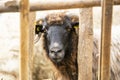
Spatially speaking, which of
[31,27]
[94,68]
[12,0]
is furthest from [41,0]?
[94,68]

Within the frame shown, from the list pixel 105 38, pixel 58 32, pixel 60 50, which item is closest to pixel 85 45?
pixel 60 50

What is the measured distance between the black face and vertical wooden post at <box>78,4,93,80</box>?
1.04 feet

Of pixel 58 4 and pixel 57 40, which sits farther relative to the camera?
pixel 57 40

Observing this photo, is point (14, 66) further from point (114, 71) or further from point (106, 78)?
point (106, 78)

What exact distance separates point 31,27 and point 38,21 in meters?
0.59

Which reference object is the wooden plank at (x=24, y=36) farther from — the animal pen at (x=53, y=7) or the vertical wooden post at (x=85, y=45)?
the vertical wooden post at (x=85, y=45)

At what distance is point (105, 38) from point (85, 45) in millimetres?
597

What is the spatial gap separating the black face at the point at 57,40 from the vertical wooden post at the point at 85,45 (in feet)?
1.04

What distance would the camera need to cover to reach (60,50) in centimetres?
172

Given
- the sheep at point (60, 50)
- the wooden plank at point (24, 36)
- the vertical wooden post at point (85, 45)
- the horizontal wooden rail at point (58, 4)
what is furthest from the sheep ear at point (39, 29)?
the wooden plank at point (24, 36)

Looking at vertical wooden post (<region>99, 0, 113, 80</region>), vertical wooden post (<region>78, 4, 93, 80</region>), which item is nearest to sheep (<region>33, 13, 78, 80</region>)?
vertical wooden post (<region>78, 4, 93, 80</region>)

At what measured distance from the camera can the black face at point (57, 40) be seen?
1.71 meters

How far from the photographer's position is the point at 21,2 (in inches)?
29.4

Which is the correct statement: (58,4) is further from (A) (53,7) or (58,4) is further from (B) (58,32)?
(B) (58,32)
